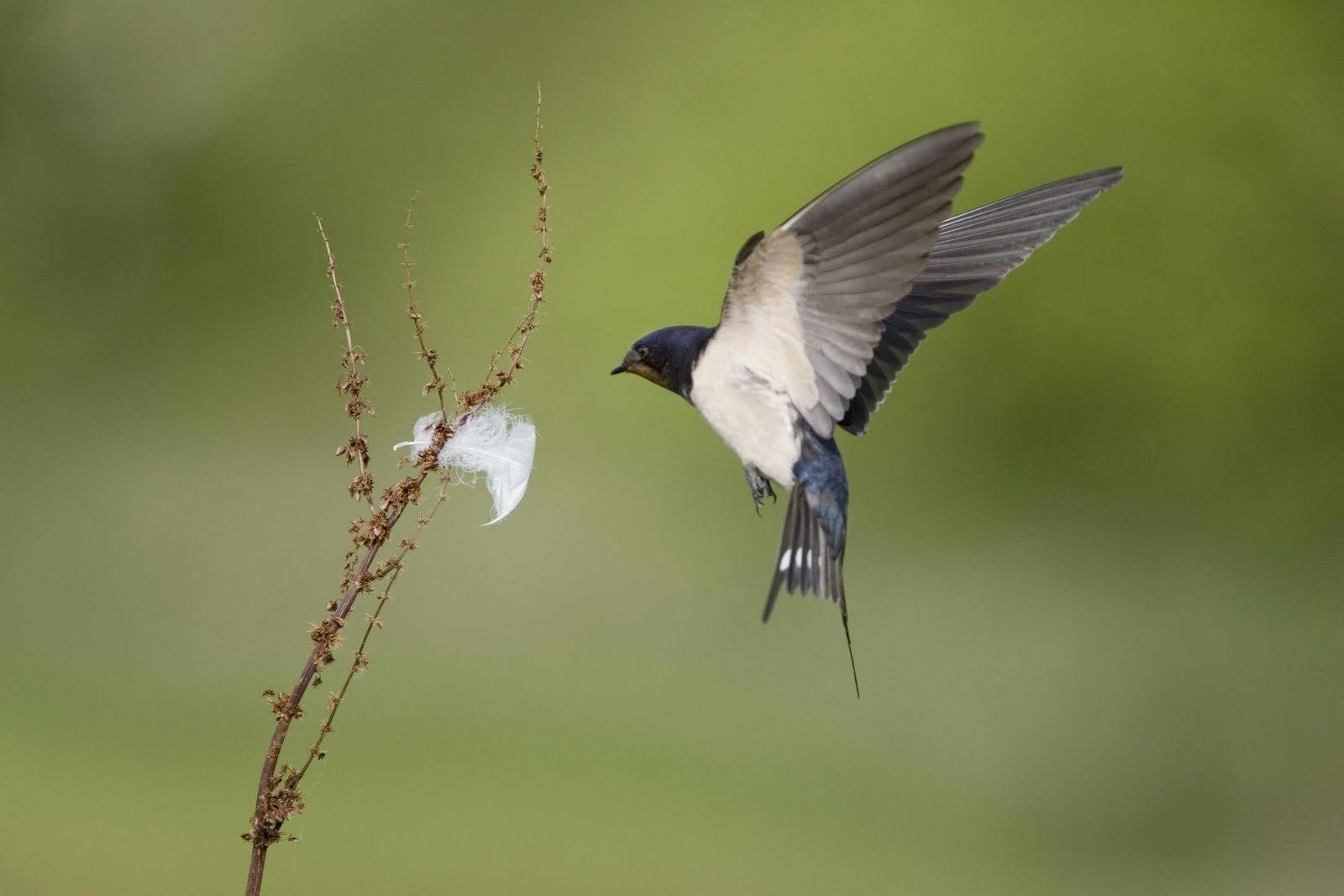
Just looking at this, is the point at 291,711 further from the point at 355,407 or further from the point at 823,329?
the point at 823,329

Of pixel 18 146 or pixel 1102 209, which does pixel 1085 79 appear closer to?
pixel 1102 209

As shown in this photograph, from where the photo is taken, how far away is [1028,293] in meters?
2.77

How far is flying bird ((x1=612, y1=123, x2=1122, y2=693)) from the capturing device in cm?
71

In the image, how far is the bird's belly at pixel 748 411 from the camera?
79 cm

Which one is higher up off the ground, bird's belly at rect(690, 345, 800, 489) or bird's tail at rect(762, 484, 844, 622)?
bird's belly at rect(690, 345, 800, 489)

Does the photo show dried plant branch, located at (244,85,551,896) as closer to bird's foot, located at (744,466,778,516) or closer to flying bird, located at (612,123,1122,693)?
flying bird, located at (612,123,1122,693)

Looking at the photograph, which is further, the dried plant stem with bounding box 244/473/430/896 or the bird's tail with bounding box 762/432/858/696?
the bird's tail with bounding box 762/432/858/696

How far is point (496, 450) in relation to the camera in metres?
0.63

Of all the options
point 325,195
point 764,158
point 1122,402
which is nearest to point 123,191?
point 325,195

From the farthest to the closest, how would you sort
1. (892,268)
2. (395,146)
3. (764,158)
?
(395,146), (764,158), (892,268)

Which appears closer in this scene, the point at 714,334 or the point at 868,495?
the point at 714,334

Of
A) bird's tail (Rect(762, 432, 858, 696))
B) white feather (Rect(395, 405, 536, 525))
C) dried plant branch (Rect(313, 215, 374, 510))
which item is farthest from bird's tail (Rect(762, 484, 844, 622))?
dried plant branch (Rect(313, 215, 374, 510))

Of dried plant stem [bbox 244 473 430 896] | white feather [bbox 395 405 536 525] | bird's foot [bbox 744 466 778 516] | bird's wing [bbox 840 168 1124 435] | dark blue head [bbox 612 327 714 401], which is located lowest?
dried plant stem [bbox 244 473 430 896]

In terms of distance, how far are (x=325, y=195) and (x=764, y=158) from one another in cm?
91
